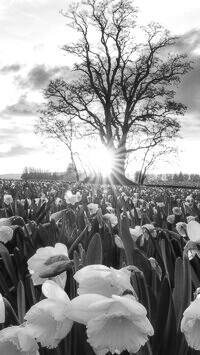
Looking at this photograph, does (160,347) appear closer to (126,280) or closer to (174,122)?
(126,280)

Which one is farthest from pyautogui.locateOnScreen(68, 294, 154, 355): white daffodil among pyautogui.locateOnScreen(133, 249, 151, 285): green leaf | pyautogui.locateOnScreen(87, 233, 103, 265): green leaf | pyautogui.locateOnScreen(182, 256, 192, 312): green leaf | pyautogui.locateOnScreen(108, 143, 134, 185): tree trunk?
pyautogui.locateOnScreen(108, 143, 134, 185): tree trunk

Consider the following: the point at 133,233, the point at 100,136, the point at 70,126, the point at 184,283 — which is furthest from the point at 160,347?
the point at 70,126

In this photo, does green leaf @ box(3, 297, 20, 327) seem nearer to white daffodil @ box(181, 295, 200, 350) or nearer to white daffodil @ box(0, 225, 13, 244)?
white daffodil @ box(181, 295, 200, 350)

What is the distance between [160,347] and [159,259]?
32.8 inches

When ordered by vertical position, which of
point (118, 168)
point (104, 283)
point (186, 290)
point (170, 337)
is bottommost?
point (170, 337)

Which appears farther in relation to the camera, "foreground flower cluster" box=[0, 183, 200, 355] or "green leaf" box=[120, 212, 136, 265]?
"green leaf" box=[120, 212, 136, 265]

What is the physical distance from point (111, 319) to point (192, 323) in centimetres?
14

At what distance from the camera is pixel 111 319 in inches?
26.9

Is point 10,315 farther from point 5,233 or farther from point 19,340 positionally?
point 5,233

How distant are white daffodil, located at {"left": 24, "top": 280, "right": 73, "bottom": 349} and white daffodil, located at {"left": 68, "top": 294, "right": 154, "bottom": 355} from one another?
0.04 m

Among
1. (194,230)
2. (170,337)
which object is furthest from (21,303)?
(194,230)

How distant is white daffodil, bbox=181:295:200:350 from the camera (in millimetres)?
652

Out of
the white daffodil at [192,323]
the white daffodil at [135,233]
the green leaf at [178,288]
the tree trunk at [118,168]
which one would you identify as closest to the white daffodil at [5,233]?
the white daffodil at [135,233]

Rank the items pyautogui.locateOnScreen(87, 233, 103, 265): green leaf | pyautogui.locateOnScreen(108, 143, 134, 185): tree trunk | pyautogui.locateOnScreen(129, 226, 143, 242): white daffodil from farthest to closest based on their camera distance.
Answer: pyautogui.locateOnScreen(108, 143, 134, 185): tree trunk < pyautogui.locateOnScreen(129, 226, 143, 242): white daffodil < pyautogui.locateOnScreen(87, 233, 103, 265): green leaf
